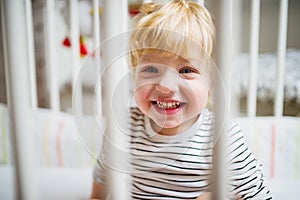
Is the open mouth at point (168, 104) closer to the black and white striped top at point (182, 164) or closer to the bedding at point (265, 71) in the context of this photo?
the black and white striped top at point (182, 164)

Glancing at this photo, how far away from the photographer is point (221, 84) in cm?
34

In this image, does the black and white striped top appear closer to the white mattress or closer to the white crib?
the white crib

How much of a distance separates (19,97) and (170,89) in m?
0.24

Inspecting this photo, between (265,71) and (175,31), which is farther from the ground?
(175,31)

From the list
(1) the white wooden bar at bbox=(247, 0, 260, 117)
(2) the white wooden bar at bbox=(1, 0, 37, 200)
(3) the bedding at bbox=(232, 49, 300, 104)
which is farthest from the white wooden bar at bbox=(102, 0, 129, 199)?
(3) the bedding at bbox=(232, 49, 300, 104)

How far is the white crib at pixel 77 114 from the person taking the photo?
1.24 ft

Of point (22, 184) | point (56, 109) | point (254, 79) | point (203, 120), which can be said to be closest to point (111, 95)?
point (22, 184)

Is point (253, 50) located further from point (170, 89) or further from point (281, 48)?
point (170, 89)

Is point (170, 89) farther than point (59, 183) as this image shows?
No

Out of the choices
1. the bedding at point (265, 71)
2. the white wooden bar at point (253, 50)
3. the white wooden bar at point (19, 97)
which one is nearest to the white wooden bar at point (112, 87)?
the white wooden bar at point (19, 97)

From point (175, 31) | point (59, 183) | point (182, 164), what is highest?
point (175, 31)

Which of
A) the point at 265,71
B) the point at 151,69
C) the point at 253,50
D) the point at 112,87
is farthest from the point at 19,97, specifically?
the point at 265,71

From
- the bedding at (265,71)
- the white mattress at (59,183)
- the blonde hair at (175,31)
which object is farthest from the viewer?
the bedding at (265,71)

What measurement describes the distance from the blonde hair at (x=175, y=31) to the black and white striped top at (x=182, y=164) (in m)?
0.14
